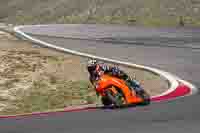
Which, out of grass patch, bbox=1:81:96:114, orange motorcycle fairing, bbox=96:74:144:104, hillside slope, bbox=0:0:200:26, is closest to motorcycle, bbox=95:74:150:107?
orange motorcycle fairing, bbox=96:74:144:104

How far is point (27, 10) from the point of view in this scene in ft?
178

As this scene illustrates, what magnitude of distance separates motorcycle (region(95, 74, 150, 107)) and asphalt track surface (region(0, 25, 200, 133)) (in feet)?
1.19

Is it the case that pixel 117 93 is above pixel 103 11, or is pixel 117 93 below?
below

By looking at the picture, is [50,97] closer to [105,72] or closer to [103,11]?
[105,72]

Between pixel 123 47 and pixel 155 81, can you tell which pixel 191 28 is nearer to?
pixel 123 47

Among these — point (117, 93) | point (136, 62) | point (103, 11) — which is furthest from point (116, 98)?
point (103, 11)

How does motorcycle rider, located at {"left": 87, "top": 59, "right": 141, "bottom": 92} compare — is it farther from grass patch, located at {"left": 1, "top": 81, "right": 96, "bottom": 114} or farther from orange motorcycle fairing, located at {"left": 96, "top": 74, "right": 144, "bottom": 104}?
grass patch, located at {"left": 1, "top": 81, "right": 96, "bottom": 114}

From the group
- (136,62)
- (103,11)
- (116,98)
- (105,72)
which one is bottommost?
(116,98)

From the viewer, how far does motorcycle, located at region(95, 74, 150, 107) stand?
11.6 meters

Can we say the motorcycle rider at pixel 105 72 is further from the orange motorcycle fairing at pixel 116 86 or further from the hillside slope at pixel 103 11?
the hillside slope at pixel 103 11

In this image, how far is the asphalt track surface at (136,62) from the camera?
9.27m

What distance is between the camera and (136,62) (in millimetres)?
21156

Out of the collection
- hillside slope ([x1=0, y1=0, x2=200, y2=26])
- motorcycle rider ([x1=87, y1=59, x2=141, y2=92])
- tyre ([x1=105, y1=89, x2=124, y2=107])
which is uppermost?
hillside slope ([x1=0, y1=0, x2=200, y2=26])

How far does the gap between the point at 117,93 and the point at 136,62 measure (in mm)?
9452
